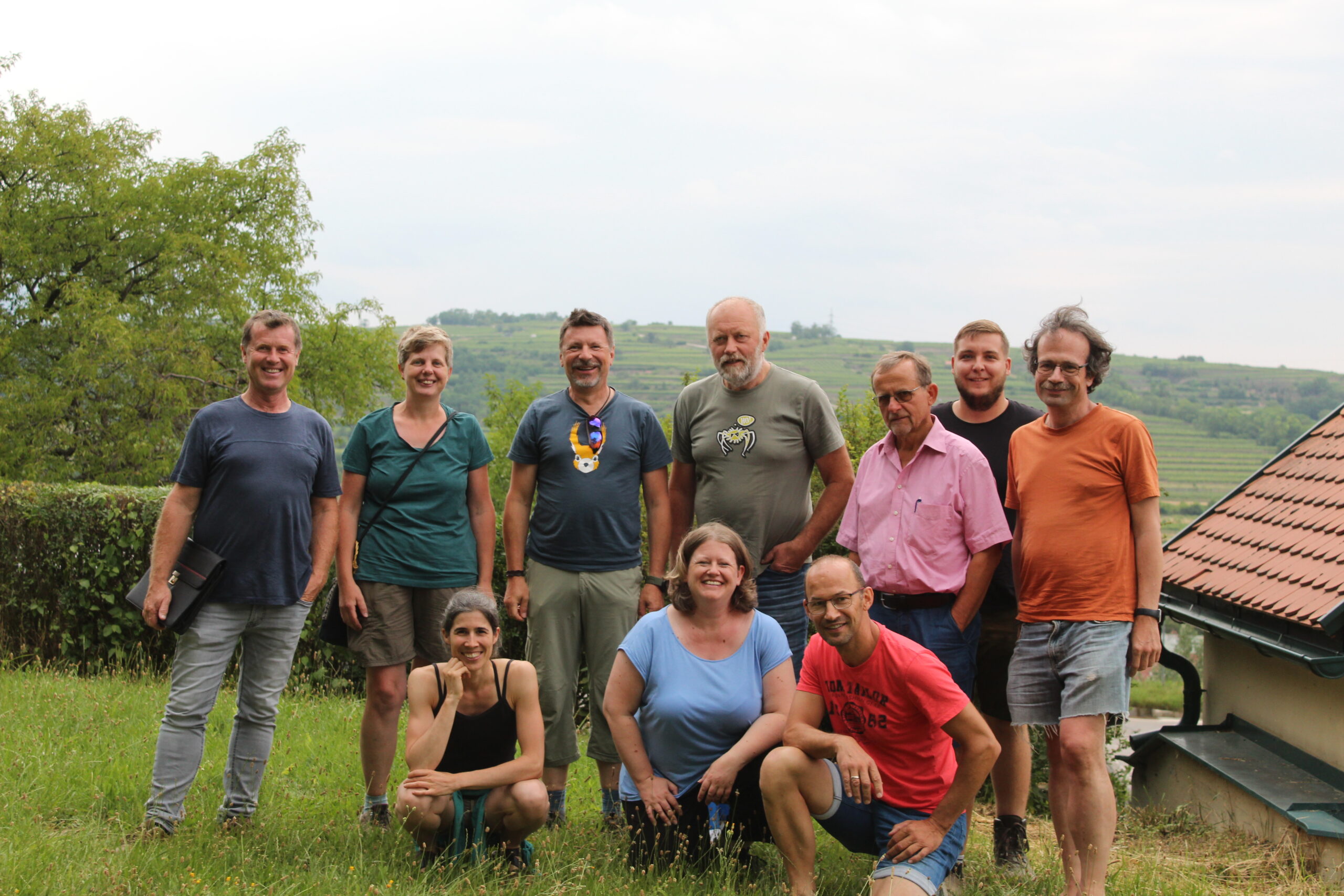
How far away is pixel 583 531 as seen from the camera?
15.3 ft

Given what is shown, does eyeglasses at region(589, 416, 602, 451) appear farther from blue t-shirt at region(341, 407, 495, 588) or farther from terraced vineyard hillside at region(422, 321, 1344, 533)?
terraced vineyard hillside at region(422, 321, 1344, 533)

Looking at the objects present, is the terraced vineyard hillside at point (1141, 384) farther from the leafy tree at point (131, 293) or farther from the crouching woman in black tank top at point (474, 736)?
the crouching woman in black tank top at point (474, 736)

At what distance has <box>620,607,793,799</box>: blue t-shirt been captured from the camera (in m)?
4.00

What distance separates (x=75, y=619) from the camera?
8836 mm

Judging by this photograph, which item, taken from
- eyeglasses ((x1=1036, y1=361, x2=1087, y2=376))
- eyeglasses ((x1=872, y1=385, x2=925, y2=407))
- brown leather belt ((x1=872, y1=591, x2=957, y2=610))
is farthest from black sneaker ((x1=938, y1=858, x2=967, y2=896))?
eyeglasses ((x1=1036, y1=361, x2=1087, y2=376))

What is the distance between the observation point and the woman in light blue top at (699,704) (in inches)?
156

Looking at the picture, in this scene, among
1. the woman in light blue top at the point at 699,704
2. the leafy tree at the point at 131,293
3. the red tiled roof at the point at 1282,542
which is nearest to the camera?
the woman in light blue top at the point at 699,704

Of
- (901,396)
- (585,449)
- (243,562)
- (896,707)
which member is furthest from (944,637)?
(243,562)

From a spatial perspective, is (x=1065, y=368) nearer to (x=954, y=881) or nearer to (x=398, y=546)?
(x=954, y=881)

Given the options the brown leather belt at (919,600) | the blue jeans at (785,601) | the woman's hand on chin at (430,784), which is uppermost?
the brown leather belt at (919,600)

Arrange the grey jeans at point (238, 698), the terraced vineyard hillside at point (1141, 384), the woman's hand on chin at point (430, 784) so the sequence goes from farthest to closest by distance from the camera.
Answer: the terraced vineyard hillside at point (1141, 384) → the grey jeans at point (238, 698) → the woman's hand on chin at point (430, 784)

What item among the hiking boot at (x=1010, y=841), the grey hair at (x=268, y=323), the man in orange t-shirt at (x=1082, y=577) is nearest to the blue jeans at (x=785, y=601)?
the man in orange t-shirt at (x=1082, y=577)

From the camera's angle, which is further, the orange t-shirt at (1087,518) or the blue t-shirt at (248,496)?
the blue t-shirt at (248,496)

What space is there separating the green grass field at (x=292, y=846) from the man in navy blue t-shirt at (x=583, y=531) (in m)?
0.51
